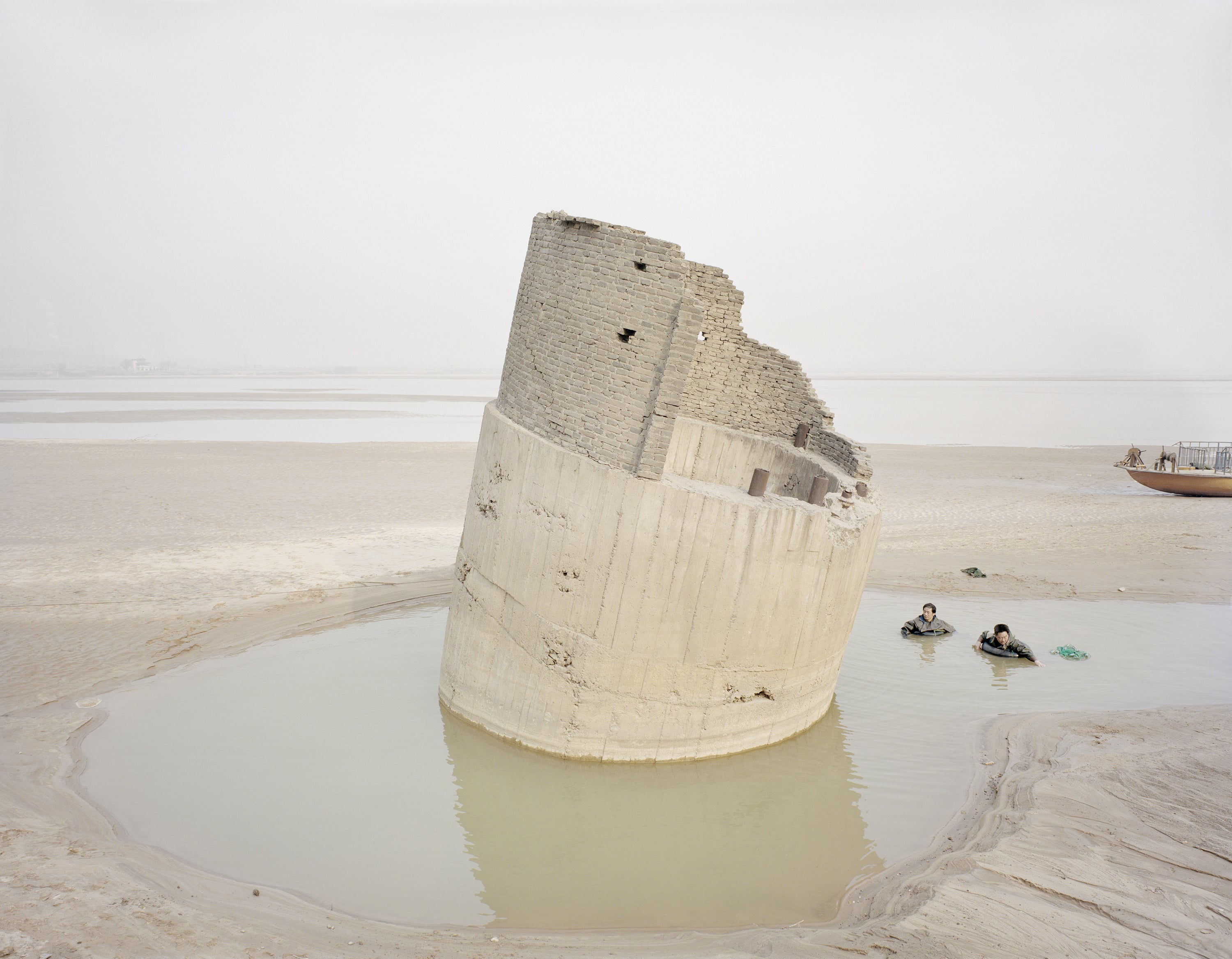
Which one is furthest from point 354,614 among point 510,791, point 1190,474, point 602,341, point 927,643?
point 1190,474

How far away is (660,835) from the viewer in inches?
272

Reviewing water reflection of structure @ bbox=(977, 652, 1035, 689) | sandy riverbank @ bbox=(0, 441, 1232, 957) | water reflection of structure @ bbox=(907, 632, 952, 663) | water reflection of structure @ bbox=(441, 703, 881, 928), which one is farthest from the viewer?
water reflection of structure @ bbox=(907, 632, 952, 663)

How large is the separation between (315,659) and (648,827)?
5.10 m

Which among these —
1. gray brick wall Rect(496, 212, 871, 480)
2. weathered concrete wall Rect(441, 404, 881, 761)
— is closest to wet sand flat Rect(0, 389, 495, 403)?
gray brick wall Rect(496, 212, 871, 480)

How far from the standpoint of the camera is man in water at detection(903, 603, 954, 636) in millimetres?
12055

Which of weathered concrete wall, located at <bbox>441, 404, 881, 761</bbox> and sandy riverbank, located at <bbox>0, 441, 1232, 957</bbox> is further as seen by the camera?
weathered concrete wall, located at <bbox>441, 404, 881, 761</bbox>

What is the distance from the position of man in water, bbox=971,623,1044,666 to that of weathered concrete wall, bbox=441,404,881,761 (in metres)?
3.90

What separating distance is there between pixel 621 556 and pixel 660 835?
229 cm

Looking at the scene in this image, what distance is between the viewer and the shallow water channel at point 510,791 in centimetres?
611

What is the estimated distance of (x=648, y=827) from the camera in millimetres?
7012

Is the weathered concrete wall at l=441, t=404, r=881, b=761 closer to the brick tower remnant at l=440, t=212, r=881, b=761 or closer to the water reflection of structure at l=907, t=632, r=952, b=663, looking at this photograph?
the brick tower remnant at l=440, t=212, r=881, b=761

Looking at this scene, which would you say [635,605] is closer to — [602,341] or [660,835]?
[660,835]

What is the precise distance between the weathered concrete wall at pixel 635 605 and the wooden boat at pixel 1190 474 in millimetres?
21215

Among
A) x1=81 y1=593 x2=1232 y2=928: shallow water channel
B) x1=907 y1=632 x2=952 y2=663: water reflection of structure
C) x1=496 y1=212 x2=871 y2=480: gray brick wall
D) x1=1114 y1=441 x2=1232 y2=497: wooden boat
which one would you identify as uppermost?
x1=496 y1=212 x2=871 y2=480: gray brick wall
